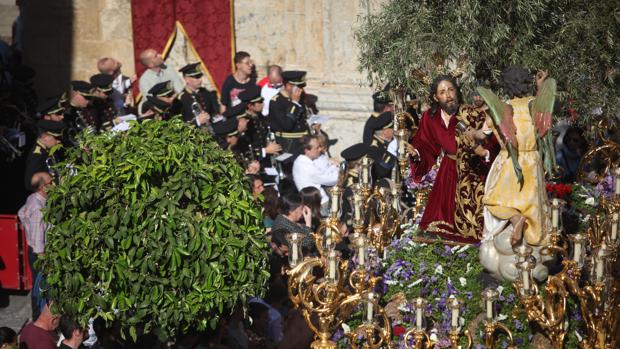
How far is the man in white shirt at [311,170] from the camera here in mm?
15016

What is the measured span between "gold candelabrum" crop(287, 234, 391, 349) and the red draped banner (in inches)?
326

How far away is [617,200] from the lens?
11891 mm

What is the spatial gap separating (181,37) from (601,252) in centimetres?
973

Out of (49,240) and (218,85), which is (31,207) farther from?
(218,85)

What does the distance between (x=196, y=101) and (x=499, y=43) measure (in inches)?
184

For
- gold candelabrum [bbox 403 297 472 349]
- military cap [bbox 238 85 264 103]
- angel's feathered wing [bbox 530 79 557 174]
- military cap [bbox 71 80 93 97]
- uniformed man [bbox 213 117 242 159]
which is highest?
angel's feathered wing [bbox 530 79 557 174]

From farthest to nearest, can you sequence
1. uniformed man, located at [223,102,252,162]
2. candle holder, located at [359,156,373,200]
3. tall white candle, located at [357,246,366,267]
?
uniformed man, located at [223,102,252,162], candle holder, located at [359,156,373,200], tall white candle, located at [357,246,366,267]

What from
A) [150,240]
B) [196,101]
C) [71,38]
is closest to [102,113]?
[196,101]

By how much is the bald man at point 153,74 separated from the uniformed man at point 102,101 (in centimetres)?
113

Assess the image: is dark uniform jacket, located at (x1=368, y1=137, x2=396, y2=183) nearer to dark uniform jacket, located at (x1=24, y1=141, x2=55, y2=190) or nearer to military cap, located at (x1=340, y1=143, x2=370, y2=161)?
military cap, located at (x1=340, y1=143, x2=370, y2=161)

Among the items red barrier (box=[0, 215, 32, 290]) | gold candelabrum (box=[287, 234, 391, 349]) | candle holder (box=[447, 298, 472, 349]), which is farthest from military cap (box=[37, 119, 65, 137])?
candle holder (box=[447, 298, 472, 349])

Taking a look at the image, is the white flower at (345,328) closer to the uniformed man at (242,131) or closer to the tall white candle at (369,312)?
the tall white candle at (369,312)

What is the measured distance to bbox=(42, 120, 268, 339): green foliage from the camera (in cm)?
978

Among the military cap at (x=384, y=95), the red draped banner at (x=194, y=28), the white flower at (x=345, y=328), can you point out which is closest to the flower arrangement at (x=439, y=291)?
the white flower at (x=345, y=328)
